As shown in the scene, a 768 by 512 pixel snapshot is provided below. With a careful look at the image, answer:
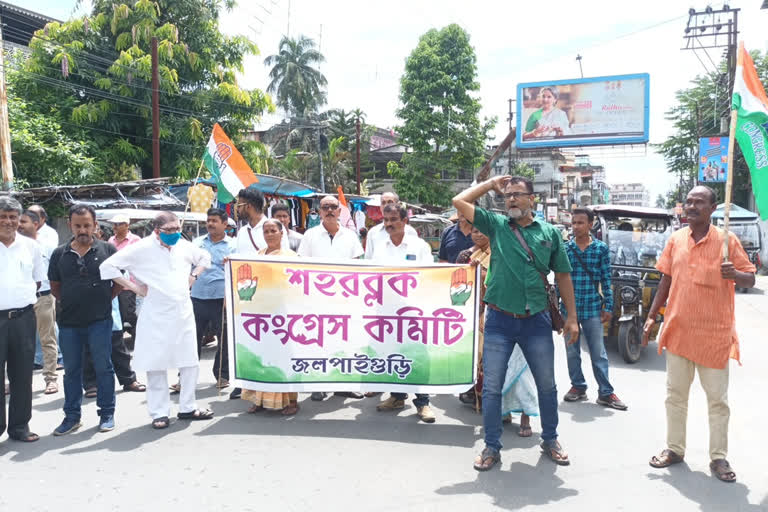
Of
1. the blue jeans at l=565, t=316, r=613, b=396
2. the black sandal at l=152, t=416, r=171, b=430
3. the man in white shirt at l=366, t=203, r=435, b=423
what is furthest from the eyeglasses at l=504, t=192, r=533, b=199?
the black sandal at l=152, t=416, r=171, b=430

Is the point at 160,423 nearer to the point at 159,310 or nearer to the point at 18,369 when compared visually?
the point at 159,310

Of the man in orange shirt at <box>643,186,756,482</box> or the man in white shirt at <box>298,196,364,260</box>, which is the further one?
the man in white shirt at <box>298,196,364,260</box>

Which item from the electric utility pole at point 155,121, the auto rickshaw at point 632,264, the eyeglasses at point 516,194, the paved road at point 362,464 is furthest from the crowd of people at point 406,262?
the electric utility pole at point 155,121

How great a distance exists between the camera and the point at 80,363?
4793mm

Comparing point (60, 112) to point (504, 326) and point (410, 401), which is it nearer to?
point (410, 401)

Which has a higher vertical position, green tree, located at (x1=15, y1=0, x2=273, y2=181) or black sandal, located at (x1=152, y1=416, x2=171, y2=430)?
green tree, located at (x1=15, y1=0, x2=273, y2=181)

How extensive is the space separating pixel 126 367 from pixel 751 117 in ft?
19.3

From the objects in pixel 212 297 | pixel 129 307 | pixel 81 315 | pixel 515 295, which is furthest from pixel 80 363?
pixel 515 295

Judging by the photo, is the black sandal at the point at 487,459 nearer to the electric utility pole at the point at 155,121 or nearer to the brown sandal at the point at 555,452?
the brown sandal at the point at 555,452

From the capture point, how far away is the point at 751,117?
3852 mm

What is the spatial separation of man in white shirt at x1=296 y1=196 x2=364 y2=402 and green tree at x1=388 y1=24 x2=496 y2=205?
87.6 feet

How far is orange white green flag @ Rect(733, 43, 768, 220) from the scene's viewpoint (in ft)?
12.5

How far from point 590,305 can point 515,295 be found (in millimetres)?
2037

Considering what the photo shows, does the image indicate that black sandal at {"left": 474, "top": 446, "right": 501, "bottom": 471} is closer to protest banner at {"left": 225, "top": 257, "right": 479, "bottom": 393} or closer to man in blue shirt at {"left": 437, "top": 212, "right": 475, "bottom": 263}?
protest banner at {"left": 225, "top": 257, "right": 479, "bottom": 393}
